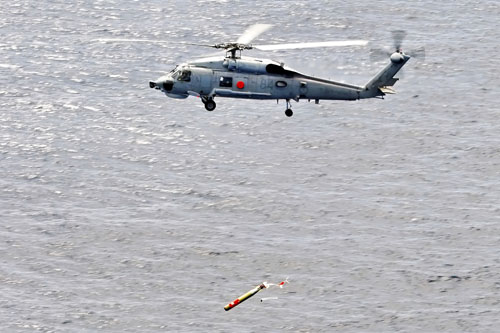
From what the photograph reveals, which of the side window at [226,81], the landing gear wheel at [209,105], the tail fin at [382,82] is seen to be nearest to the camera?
the side window at [226,81]

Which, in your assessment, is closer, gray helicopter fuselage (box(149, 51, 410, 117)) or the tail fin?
gray helicopter fuselage (box(149, 51, 410, 117))

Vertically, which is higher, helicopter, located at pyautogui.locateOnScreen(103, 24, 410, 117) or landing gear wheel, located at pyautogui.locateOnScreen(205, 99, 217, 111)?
helicopter, located at pyautogui.locateOnScreen(103, 24, 410, 117)

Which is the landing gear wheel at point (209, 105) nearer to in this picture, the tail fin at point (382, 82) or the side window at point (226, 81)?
the side window at point (226, 81)

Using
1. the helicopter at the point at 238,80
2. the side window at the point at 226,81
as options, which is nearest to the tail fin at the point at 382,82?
the helicopter at the point at 238,80

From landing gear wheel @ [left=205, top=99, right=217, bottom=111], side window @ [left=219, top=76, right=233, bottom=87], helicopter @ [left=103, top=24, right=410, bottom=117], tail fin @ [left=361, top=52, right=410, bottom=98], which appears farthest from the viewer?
tail fin @ [left=361, top=52, right=410, bottom=98]

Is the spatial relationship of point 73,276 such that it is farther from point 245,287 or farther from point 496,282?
point 496,282

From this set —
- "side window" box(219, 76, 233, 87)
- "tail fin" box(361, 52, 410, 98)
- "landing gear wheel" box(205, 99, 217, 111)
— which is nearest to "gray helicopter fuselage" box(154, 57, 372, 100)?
"side window" box(219, 76, 233, 87)

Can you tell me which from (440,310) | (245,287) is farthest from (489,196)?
(245,287)

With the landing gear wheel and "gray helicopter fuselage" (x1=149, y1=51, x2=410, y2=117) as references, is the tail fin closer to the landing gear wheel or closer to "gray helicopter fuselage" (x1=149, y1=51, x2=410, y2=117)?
"gray helicopter fuselage" (x1=149, y1=51, x2=410, y2=117)

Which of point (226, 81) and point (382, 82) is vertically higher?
point (382, 82)

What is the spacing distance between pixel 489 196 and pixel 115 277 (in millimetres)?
68902

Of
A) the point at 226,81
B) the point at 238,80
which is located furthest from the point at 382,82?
the point at 226,81

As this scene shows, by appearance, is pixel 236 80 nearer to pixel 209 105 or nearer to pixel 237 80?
pixel 237 80

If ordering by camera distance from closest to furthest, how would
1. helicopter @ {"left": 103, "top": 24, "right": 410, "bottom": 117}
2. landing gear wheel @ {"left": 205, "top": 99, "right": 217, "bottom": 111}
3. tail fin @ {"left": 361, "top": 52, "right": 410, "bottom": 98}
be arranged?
helicopter @ {"left": 103, "top": 24, "right": 410, "bottom": 117}
landing gear wheel @ {"left": 205, "top": 99, "right": 217, "bottom": 111}
tail fin @ {"left": 361, "top": 52, "right": 410, "bottom": 98}
